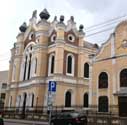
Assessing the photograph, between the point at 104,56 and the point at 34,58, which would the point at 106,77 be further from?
the point at 34,58

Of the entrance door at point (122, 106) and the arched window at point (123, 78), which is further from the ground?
the arched window at point (123, 78)

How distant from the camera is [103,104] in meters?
35.6

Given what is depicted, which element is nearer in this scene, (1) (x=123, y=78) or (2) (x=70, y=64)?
(1) (x=123, y=78)

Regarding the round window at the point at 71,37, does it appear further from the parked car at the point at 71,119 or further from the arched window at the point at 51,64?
the parked car at the point at 71,119

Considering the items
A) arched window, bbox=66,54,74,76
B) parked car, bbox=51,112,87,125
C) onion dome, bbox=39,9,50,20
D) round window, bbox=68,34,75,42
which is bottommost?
parked car, bbox=51,112,87,125

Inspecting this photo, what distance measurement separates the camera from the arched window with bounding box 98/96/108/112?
35172mm

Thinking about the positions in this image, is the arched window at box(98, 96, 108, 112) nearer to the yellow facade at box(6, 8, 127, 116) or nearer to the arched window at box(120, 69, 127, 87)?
the yellow facade at box(6, 8, 127, 116)

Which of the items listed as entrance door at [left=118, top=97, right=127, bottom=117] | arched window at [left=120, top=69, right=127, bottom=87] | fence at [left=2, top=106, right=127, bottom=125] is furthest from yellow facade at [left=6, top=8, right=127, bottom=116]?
entrance door at [left=118, top=97, right=127, bottom=117]

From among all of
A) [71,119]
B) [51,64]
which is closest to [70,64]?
[51,64]

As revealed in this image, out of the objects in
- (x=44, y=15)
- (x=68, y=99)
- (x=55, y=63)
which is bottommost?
(x=68, y=99)

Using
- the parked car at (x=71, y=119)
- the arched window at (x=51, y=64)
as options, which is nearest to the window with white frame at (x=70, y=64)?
the arched window at (x=51, y=64)

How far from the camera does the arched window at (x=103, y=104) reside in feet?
115

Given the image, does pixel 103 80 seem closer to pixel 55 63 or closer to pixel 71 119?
pixel 55 63

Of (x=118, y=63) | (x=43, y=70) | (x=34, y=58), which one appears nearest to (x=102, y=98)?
(x=118, y=63)
